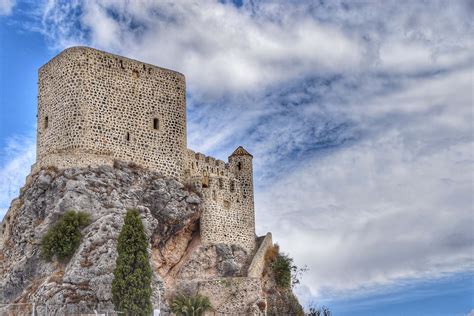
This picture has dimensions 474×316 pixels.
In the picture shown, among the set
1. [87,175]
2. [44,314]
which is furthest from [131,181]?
[44,314]

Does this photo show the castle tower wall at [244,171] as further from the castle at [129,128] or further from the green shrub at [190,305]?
the green shrub at [190,305]

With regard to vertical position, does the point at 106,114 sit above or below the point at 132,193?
above

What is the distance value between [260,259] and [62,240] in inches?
641

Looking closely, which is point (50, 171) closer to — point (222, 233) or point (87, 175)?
point (87, 175)

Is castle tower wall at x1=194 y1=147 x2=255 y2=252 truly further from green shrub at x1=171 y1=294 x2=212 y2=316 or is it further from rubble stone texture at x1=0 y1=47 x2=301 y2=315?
green shrub at x1=171 y1=294 x2=212 y2=316

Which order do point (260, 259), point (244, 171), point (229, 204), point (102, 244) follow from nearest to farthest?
point (102, 244) → point (260, 259) → point (229, 204) → point (244, 171)

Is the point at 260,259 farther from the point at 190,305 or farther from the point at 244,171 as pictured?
the point at 190,305

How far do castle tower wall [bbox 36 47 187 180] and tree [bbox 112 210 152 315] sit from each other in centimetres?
903

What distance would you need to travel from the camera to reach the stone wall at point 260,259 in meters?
52.8

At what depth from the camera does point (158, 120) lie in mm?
53469

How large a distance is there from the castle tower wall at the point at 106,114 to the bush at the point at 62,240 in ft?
17.4

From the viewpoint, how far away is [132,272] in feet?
134

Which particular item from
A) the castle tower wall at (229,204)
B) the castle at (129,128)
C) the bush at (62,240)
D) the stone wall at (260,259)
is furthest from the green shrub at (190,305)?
the bush at (62,240)

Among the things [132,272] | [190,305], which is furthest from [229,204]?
[132,272]
